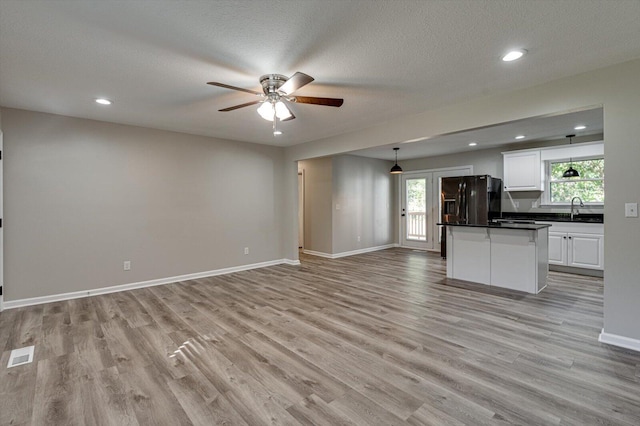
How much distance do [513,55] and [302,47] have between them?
5.56ft

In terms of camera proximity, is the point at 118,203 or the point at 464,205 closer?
the point at 118,203

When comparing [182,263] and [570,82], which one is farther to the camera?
[182,263]

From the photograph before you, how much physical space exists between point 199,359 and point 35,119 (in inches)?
149

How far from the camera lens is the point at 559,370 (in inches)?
90.2

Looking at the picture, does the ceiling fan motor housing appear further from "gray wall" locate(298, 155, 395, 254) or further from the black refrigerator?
the black refrigerator

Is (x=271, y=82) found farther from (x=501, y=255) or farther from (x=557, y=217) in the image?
(x=557, y=217)

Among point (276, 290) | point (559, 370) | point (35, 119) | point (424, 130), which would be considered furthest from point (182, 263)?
point (559, 370)

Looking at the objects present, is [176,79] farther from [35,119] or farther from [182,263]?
[182,263]

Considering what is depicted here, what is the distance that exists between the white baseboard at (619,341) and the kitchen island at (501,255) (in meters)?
1.40

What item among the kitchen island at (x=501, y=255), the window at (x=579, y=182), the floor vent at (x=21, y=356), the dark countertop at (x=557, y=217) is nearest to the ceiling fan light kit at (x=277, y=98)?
the floor vent at (x=21, y=356)

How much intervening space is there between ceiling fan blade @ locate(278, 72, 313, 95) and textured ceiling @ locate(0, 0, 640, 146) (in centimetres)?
19

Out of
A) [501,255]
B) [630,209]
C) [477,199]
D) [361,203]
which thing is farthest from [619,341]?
[361,203]

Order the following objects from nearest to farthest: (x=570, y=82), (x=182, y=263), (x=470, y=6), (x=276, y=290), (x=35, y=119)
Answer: (x=470, y=6), (x=570, y=82), (x=35, y=119), (x=276, y=290), (x=182, y=263)

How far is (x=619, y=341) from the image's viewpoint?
265cm
